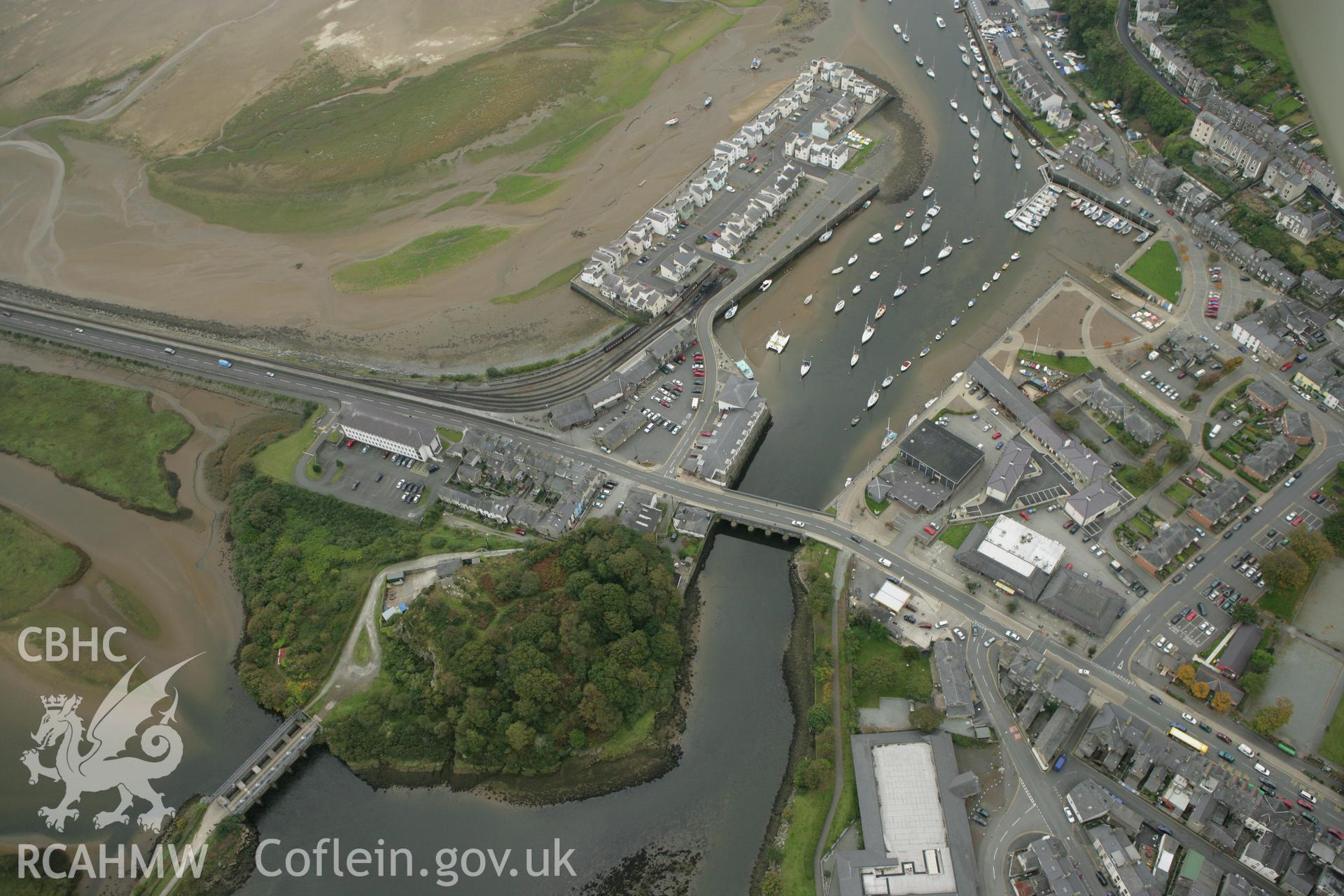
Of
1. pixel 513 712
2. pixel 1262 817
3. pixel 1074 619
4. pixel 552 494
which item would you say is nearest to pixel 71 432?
pixel 552 494

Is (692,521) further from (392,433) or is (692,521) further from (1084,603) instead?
(1084,603)

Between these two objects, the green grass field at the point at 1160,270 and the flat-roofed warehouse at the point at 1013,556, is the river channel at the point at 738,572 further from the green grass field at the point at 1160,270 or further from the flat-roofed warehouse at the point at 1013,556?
the flat-roofed warehouse at the point at 1013,556

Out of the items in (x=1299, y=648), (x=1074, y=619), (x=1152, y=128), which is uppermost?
(x=1152, y=128)

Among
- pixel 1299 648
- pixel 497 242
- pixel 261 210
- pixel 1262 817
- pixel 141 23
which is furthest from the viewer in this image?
pixel 141 23

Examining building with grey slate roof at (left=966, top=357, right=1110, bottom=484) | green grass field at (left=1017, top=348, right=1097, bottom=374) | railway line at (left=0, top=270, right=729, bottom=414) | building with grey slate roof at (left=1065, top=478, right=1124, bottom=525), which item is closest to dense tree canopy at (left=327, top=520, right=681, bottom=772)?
railway line at (left=0, top=270, right=729, bottom=414)

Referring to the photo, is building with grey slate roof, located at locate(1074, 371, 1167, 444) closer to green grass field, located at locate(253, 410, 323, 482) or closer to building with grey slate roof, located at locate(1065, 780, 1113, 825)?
building with grey slate roof, located at locate(1065, 780, 1113, 825)

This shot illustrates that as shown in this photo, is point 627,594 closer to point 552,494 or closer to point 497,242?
point 552,494

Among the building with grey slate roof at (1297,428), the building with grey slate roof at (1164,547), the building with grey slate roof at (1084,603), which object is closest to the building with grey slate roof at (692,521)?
the building with grey slate roof at (1084,603)
